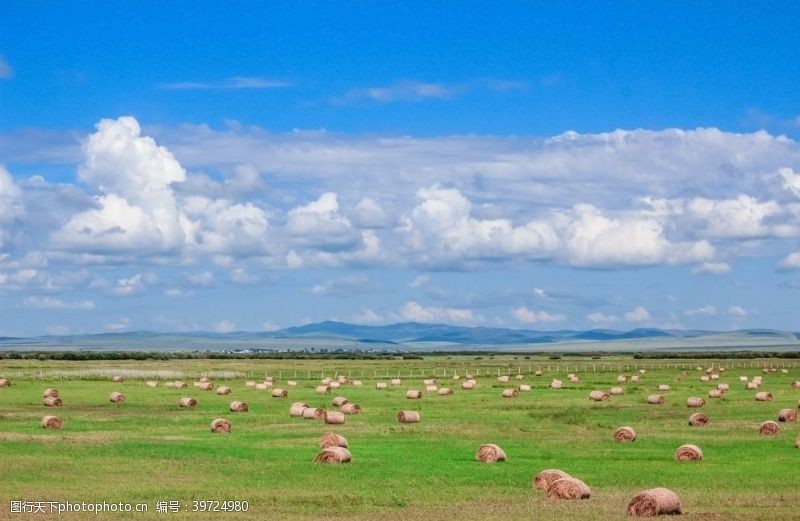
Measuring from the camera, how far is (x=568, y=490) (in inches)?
1070

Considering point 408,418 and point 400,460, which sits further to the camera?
point 408,418

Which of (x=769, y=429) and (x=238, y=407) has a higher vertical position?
(x=238, y=407)

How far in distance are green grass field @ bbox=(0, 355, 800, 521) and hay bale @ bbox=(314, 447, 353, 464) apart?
1.24 ft

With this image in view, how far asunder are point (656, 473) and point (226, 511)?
43.8 feet

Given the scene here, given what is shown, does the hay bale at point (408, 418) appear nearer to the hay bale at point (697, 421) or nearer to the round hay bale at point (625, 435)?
the round hay bale at point (625, 435)

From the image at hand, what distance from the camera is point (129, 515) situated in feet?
81.0

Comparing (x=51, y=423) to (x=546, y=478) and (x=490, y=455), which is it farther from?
(x=546, y=478)

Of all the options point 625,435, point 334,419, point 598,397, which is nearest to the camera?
point 625,435

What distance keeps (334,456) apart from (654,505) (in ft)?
38.9

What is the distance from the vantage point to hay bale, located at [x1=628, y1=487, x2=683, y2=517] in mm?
24453

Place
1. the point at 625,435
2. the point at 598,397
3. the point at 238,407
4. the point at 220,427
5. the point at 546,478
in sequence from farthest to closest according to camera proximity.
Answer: the point at 598,397, the point at 238,407, the point at 220,427, the point at 625,435, the point at 546,478

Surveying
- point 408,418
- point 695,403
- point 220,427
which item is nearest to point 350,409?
point 408,418

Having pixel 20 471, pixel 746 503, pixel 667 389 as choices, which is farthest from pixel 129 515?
pixel 667 389

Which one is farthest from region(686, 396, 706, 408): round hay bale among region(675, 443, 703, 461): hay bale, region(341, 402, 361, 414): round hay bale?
region(675, 443, 703, 461): hay bale
